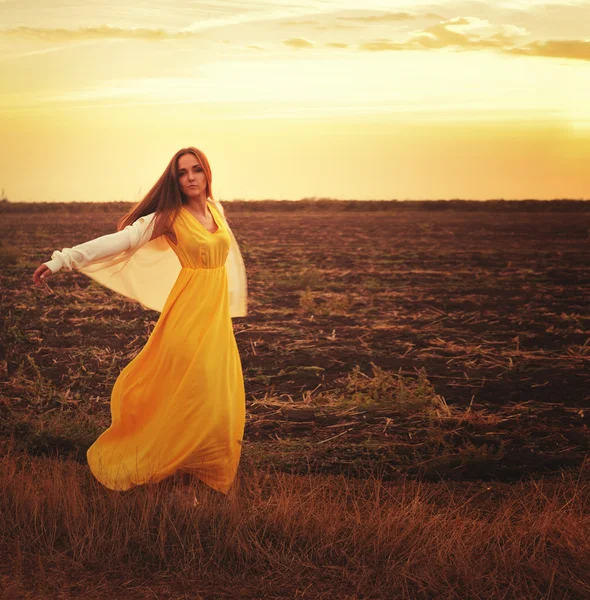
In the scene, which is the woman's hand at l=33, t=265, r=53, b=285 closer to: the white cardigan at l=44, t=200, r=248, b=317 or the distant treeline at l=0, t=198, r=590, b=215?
the white cardigan at l=44, t=200, r=248, b=317

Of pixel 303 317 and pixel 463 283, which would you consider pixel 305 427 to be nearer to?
pixel 303 317

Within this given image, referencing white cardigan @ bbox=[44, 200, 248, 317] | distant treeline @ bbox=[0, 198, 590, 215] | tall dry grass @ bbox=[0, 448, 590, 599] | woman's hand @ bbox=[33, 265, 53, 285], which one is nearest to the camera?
tall dry grass @ bbox=[0, 448, 590, 599]

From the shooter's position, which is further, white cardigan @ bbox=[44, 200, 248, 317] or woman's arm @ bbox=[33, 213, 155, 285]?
white cardigan @ bbox=[44, 200, 248, 317]

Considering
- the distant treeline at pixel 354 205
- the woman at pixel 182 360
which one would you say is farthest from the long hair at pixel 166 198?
the distant treeline at pixel 354 205

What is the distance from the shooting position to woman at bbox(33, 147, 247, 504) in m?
3.65

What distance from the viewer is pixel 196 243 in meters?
3.69

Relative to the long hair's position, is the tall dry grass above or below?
below

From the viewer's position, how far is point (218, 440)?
12.1 feet

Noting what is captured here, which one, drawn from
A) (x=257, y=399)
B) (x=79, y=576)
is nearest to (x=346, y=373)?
(x=257, y=399)

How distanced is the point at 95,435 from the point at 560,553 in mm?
3084

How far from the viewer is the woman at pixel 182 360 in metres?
3.65

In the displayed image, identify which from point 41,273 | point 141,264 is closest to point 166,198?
point 141,264

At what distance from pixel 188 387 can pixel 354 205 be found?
4088cm

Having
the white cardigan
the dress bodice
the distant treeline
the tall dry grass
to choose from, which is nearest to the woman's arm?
the white cardigan
